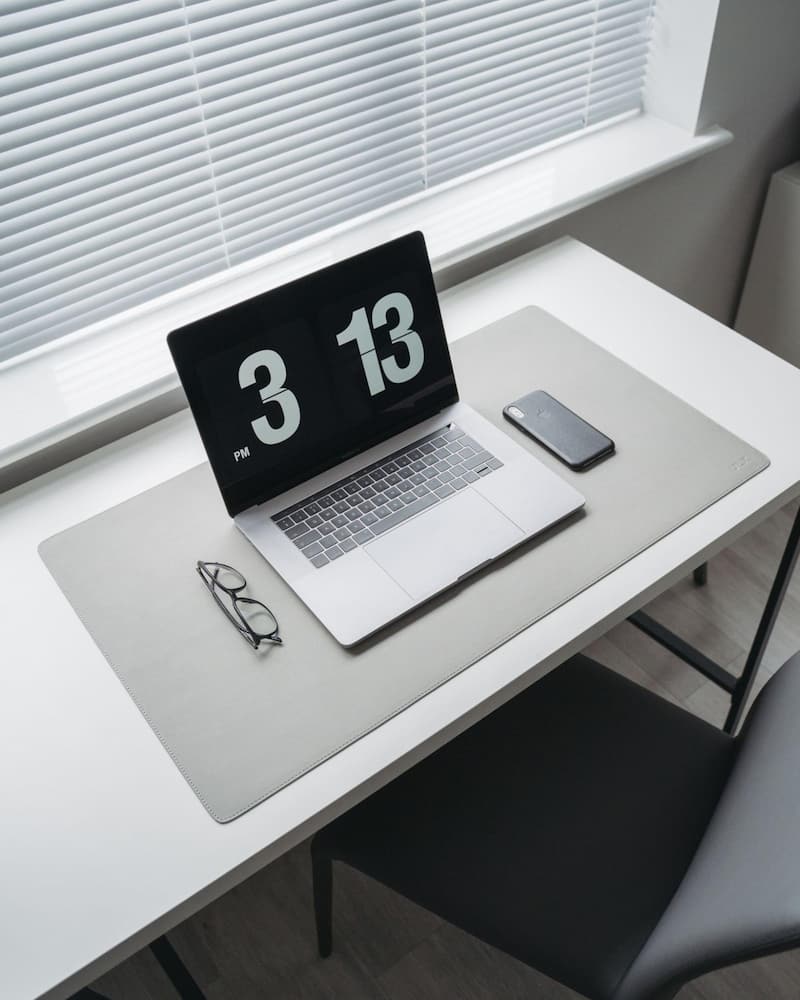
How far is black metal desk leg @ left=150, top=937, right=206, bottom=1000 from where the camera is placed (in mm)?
1269

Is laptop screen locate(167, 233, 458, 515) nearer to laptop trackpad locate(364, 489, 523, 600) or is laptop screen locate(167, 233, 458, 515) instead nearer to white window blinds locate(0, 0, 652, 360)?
laptop trackpad locate(364, 489, 523, 600)

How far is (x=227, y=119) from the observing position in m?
1.30

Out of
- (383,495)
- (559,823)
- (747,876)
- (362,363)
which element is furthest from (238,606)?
(747,876)

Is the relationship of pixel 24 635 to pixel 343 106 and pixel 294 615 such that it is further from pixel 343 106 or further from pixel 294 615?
pixel 343 106

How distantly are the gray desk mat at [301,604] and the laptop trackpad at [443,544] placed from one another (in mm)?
22

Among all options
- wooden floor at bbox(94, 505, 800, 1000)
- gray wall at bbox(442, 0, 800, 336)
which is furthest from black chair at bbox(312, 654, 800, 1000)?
gray wall at bbox(442, 0, 800, 336)

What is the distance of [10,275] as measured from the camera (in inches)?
48.4

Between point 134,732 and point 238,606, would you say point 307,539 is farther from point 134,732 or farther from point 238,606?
point 134,732

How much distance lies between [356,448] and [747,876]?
622mm

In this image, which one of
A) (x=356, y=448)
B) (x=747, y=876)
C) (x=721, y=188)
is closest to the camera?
(x=747, y=876)

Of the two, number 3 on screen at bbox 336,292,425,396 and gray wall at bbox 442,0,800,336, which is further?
gray wall at bbox 442,0,800,336

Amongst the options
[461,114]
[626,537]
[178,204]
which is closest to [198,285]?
[178,204]

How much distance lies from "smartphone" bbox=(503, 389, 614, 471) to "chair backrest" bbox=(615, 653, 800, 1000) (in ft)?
1.08

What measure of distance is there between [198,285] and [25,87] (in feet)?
1.22
